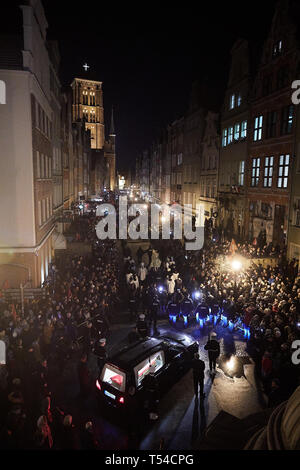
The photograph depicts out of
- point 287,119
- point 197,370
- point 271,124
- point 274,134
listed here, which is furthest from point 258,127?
point 197,370

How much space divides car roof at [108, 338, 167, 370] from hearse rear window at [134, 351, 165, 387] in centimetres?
12

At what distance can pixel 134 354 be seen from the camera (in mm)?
8898

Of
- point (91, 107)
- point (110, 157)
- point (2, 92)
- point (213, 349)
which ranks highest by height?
point (91, 107)

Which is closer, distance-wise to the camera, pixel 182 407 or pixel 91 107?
pixel 182 407

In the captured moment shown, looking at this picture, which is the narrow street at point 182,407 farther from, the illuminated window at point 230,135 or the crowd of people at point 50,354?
the illuminated window at point 230,135

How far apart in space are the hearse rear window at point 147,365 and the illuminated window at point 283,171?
1902 centimetres

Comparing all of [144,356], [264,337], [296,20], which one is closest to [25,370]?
[144,356]

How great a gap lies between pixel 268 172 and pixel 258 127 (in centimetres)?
444

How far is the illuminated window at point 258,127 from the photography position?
27656 mm

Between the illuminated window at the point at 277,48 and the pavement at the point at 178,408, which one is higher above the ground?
the illuminated window at the point at 277,48

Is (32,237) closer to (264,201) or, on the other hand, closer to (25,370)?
(25,370)

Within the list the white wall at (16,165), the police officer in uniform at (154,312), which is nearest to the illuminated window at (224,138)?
the white wall at (16,165)

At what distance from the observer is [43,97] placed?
847 inches

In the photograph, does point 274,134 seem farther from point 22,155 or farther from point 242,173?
point 22,155
